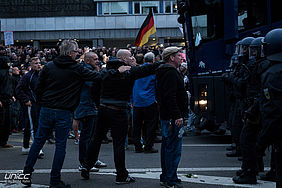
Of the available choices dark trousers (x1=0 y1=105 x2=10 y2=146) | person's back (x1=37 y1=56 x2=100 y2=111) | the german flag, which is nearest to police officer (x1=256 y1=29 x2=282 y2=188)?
person's back (x1=37 y1=56 x2=100 y2=111)

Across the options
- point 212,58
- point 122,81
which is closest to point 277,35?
point 122,81

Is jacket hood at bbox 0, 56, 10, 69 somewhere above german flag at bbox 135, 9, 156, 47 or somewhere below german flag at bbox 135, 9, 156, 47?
below

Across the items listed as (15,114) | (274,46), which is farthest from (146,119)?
(15,114)

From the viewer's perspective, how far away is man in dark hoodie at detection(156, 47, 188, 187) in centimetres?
596

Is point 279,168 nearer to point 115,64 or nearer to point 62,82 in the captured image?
point 115,64

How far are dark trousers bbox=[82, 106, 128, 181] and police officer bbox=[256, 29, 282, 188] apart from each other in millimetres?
2405

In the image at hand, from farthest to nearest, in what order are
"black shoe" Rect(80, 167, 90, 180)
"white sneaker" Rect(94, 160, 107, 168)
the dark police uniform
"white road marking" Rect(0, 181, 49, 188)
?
1. "white sneaker" Rect(94, 160, 107, 168)
2. "black shoe" Rect(80, 167, 90, 180)
3. "white road marking" Rect(0, 181, 49, 188)
4. the dark police uniform

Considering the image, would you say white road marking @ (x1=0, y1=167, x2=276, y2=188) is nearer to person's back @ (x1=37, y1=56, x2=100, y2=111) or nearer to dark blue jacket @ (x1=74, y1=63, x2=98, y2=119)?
dark blue jacket @ (x1=74, y1=63, x2=98, y2=119)

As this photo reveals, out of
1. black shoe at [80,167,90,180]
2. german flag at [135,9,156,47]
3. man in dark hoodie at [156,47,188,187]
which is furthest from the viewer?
Result: german flag at [135,9,156,47]

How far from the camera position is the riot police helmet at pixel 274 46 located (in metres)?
4.50

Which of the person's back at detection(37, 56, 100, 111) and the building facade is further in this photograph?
the building facade

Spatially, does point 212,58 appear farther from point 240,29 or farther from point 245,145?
point 245,145

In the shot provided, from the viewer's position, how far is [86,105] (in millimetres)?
7906

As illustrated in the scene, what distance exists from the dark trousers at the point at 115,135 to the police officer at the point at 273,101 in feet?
7.89
